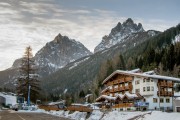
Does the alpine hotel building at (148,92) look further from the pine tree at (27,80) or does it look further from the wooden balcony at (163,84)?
the pine tree at (27,80)

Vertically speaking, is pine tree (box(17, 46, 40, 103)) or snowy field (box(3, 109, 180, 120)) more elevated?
pine tree (box(17, 46, 40, 103))

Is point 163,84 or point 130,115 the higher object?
point 163,84

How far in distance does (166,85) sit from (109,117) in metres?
42.1

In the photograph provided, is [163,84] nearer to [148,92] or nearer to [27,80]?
[148,92]

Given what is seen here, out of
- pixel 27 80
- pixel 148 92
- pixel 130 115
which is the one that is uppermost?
pixel 27 80

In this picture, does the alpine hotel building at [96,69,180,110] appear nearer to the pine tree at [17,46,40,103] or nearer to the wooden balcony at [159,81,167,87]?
the wooden balcony at [159,81,167,87]

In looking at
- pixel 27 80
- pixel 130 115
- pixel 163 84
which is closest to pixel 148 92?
pixel 163 84

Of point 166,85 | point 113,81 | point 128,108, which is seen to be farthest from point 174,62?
point 128,108

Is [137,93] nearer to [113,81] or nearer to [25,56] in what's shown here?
[113,81]

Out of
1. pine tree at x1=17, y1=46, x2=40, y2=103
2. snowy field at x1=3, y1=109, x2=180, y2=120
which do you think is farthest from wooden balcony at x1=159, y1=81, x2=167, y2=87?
pine tree at x1=17, y1=46, x2=40, y2=103

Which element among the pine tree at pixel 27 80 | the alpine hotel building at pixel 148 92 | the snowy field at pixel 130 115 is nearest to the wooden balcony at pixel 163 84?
the alpine hotel building at pixel 148 92

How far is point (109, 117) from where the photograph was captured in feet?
151

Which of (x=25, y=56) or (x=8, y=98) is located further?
(x=8, y=98)

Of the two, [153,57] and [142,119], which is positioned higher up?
[153,57]
